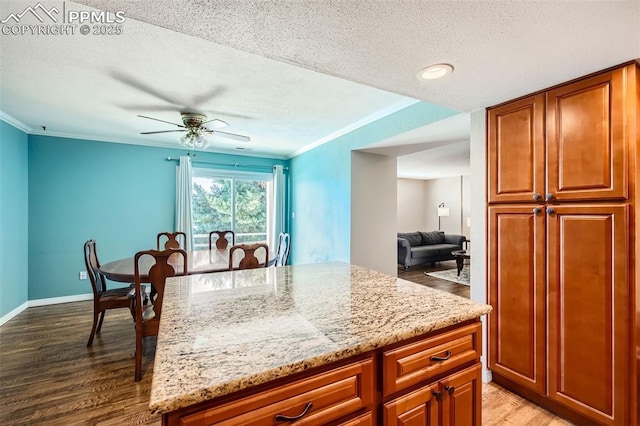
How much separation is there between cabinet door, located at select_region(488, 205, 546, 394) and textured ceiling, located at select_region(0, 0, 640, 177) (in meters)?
0.91

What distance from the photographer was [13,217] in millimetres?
3525

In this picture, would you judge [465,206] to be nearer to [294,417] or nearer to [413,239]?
[413,239]

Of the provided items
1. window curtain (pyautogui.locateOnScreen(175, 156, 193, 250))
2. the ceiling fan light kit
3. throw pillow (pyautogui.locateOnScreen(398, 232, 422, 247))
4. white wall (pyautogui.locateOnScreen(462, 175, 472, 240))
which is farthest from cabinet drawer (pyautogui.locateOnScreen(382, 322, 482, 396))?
white wall (pyautogui.locateOnScreen(462, 175, 472, 240))

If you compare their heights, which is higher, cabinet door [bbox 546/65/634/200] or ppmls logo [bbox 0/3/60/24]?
ppmls logo [bbox 0/3/60/24]

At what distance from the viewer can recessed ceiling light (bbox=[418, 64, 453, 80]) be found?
5.08 ft

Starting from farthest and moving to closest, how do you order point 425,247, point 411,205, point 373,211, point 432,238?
1. point 411,205
2. point 432,238
3. point 425,247
4. point 373,211

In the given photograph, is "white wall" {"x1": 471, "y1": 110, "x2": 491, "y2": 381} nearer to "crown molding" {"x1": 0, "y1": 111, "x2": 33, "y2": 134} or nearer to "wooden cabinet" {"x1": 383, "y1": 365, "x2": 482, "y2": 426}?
"wooden cabinet" {"x1": 383, "y1": 365, "x2": 482, "y2": 426}

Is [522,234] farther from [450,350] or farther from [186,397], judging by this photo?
[186,397]

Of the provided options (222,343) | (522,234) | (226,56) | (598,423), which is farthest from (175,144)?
(598,423)

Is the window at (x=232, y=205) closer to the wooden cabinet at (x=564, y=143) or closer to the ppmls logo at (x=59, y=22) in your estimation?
the ppmls logo at (x=59, y=22)

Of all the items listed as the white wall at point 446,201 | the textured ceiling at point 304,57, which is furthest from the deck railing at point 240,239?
the white wall at point 446,201

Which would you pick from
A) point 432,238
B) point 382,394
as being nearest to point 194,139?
point 382,394

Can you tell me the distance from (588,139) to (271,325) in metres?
2.04

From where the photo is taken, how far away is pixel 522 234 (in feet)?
6.37
